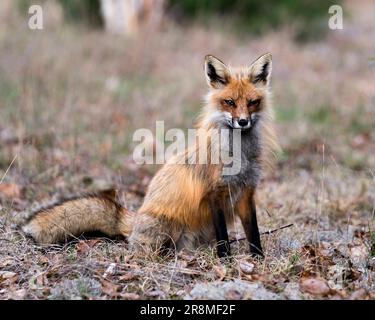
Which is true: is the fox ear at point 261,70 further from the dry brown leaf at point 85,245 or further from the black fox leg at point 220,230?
the dry brown leaf at point 85,245

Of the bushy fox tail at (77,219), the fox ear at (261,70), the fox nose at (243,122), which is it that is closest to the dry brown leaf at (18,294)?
the bushy fox tail at (77,219)

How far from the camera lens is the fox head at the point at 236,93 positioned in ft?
17.4

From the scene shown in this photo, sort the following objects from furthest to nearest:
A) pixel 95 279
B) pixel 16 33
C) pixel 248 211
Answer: pixel 16 33, pixel 248 211, pixel 95 279

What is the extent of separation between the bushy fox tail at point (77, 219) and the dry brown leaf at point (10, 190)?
1750 mm

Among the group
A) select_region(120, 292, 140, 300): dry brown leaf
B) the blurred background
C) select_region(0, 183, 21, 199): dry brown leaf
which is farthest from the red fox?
select_region(0, 183, 21, 199): dry brown leaf

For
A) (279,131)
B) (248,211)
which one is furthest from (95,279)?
(279,131)

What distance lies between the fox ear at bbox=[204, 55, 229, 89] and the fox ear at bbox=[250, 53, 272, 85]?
26 centimetres

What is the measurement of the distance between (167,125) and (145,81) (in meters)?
3.08

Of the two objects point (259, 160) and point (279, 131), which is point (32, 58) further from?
point (259, 160)

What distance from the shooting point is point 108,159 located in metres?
9.12

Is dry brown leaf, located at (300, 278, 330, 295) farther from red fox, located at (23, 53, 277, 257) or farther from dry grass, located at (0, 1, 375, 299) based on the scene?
red fox, located at (23, 53, 277, 257)

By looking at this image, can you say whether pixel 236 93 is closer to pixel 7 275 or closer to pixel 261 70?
pixel 261 70

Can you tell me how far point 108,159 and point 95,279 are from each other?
446 centimetres

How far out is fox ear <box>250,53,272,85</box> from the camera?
5.55 meters
